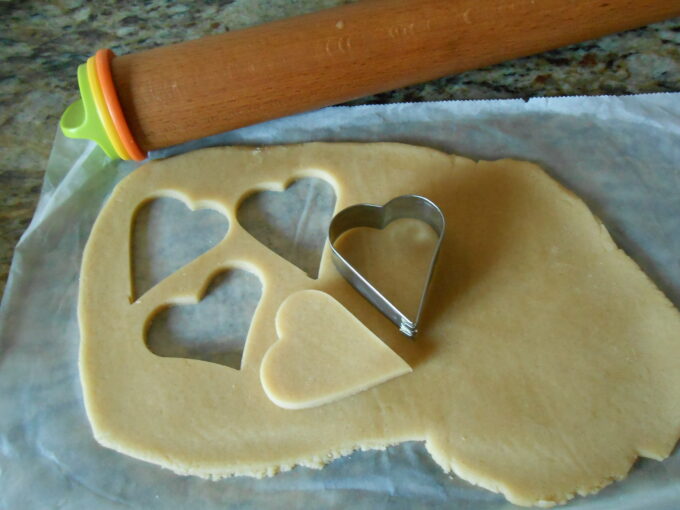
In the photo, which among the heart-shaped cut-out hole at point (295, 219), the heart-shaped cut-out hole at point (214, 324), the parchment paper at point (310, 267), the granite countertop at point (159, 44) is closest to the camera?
the parchment paper at point (310, 267)

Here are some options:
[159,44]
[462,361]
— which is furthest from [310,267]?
[159,44]

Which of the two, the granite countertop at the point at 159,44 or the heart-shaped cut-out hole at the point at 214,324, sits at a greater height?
the granite countertop at the point at 159,44

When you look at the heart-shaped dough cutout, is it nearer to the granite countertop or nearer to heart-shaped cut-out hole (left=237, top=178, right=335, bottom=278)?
Answer: heart-shaped cut-out hole (left=237, top=178, right=335, bottom=278)

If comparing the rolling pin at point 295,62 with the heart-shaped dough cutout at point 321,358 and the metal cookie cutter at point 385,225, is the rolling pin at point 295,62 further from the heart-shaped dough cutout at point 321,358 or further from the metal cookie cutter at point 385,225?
the heart-shaped dough cutout at point 321,358

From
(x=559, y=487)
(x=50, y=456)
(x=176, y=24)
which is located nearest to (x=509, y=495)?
(x=559, y=487)

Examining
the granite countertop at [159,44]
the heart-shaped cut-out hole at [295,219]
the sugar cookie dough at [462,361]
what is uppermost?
the granite countertop at [159,44]

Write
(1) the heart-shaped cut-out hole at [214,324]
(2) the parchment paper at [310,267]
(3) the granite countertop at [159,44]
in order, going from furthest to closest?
(3) the granite countertop at [159,44]
(1) the heart-shaped cut-out hole at [214,324]
(2) the parchment paper at [310,267]

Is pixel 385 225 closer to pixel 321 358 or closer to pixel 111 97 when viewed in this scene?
pixel 321 358

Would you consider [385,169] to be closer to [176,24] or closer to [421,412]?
[421,412]

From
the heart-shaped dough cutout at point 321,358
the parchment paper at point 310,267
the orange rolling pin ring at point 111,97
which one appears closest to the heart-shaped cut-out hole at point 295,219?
the parchment paper at point 310,267
